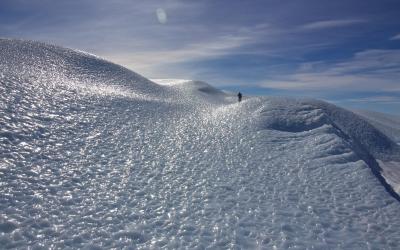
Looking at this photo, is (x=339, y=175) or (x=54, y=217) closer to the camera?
(x=54, y=217)

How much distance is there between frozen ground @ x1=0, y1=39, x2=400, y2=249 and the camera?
10266 millimetres

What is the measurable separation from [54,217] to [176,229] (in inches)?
151

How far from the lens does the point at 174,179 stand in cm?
1489

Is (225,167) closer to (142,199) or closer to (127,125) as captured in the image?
(142,199)

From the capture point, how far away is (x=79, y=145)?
16750mm

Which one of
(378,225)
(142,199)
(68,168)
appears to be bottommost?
(378,225)

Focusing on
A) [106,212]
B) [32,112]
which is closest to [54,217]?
[106,212]

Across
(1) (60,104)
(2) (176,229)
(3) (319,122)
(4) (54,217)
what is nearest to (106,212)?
(4) (54,217)

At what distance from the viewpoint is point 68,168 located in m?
14.1

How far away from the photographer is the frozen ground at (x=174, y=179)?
10.3 m

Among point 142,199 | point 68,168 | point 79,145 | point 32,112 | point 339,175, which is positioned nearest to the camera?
point 142,199

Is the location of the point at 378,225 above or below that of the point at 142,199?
below

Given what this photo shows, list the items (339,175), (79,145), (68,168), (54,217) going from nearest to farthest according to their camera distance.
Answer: (54,217) → (68,168) → (339,175) → (79,145)

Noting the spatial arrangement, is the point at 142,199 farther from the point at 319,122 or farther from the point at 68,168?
the point at 319,122
